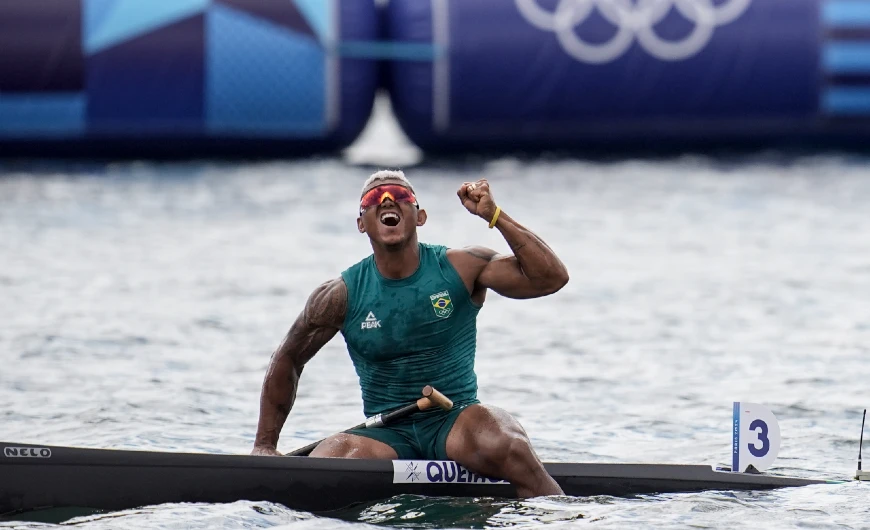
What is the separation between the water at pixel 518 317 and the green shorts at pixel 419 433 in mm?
276

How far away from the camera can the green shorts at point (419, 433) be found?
749cm

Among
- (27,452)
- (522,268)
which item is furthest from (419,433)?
(27,452)

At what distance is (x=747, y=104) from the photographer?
20781mm

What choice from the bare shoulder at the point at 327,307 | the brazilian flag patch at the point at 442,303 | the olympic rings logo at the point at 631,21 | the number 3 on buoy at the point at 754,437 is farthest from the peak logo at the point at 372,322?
the olympic rings logo at the point at 631,21

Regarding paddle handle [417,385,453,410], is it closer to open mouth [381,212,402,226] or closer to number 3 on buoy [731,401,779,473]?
open mouth [381,212,402,226]

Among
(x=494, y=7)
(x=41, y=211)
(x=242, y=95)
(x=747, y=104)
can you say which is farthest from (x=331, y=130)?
(x=747, y=104)

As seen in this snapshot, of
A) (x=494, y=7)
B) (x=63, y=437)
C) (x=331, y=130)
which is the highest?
(x=494, y=7)

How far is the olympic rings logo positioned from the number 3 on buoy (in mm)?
12893

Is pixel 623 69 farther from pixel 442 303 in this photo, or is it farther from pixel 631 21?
pixel 442 303

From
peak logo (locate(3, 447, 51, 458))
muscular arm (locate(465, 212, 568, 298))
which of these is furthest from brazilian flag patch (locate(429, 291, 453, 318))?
peak logo (locate(3, 447, 51, 458))

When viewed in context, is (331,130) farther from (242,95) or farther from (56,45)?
(56,45)

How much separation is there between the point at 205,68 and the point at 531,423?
36.8ft

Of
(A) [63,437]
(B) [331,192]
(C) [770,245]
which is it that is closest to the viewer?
(A) [63,437]

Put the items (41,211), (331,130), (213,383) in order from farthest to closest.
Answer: (331,130) → (41,211) → (213,383)
